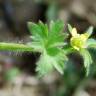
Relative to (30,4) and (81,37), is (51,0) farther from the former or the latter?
(81,37)

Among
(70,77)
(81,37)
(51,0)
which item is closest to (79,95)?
(70,77)

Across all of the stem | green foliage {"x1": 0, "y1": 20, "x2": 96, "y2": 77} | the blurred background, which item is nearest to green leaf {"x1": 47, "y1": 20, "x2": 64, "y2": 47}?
green foliage {"x1": 0, "y1": 20, "x2": 96, "y2": 77}

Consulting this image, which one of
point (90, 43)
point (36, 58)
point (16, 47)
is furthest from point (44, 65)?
point (36, 58)

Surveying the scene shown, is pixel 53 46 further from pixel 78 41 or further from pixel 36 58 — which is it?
pixel 36 58

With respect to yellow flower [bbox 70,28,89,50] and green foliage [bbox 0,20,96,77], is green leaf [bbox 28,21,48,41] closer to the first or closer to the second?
green foliage [bbox 0,20,96,77]

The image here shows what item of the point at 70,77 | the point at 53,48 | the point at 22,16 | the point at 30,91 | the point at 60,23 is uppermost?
the point at 60,23

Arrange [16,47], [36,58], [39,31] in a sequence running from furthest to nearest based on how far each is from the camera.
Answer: [36,58]
[39,31]
[16,47]

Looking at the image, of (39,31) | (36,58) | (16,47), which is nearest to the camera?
(16,47)

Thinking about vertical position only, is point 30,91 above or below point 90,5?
below
